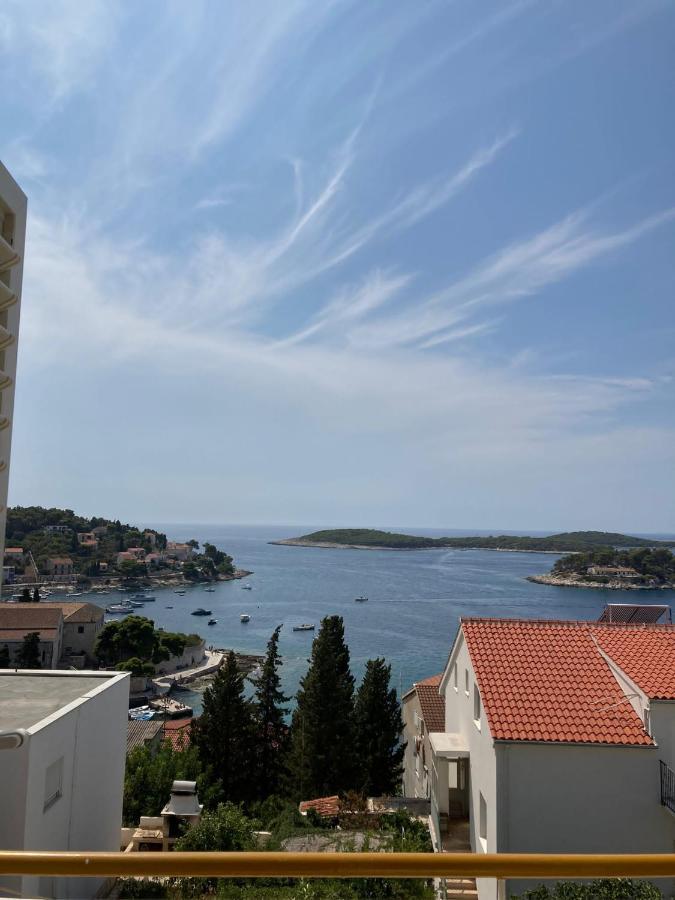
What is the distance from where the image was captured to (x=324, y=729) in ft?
70.0

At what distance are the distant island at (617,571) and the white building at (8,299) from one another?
335 feet

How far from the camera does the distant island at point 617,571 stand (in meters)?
100

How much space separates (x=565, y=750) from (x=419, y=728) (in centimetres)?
1399

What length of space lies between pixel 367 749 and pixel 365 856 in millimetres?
22204

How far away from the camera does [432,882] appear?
6.39 m

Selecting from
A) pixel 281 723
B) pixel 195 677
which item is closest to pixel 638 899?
pixel 281 723

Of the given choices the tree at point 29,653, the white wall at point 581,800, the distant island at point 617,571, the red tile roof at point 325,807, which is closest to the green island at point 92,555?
the tree at point 29,653

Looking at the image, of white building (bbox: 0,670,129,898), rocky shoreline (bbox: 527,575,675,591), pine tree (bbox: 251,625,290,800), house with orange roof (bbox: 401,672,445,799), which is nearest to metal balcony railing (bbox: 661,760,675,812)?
white building (bbox: 0,670,129,898)

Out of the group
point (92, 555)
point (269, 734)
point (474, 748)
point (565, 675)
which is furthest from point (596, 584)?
point (474, 748)

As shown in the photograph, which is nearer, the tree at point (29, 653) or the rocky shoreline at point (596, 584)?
the tree at point (29, 653)

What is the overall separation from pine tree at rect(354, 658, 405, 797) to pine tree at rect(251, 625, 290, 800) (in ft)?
9.94

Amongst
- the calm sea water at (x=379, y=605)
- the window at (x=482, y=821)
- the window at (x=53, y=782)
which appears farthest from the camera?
the calm sea water at (x=379, y=605)

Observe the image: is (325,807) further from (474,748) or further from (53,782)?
(53,782)

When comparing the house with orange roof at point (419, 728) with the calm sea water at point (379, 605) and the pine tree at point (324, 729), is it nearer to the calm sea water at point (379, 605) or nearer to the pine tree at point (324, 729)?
the pine tree at point (324, 729)
